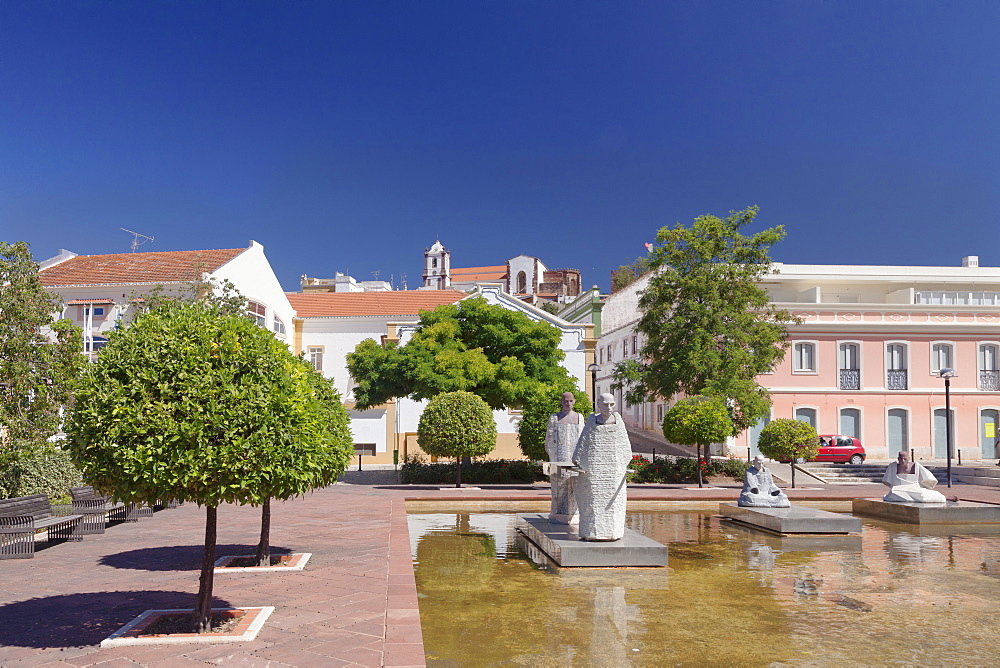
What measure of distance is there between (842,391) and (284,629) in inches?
1341

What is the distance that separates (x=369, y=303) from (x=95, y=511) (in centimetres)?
3123

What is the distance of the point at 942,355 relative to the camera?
36.6 m

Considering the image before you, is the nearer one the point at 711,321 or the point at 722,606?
the point at 722,606

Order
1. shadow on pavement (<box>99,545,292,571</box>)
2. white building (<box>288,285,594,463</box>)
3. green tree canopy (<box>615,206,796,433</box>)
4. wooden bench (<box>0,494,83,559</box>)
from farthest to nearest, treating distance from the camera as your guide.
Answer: white building (<box>288,285,594,463</box>) → green tree canopy (<box>615,206,796,433</box>) → wooden bench (<box>0,494,83,559</box>) → shadow on pavement (<box>99,545,292,571</box>)

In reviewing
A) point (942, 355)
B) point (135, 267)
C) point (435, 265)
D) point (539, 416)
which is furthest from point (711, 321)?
point (435, 265)

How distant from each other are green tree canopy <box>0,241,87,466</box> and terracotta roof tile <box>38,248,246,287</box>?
17.2m

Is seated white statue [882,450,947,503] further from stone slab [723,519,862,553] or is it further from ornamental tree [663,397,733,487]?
ornamental tree [663,397,733,487]

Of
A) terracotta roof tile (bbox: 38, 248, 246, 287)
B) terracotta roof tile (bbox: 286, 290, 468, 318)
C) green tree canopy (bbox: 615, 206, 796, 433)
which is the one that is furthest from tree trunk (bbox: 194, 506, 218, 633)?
terracotta roof tile (bbox: 286, 290, 468, 318)

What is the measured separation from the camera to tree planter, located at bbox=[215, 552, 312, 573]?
32.1ft

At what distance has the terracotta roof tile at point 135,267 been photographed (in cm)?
3500

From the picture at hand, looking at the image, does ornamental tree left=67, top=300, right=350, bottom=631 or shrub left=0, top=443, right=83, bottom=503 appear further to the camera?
shrub left=0, top=443, right=83, bottom=503

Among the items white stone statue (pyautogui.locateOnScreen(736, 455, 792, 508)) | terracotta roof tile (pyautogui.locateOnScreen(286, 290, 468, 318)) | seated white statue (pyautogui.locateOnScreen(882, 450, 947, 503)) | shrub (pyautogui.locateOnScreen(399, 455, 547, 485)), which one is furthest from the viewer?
terracotta roof tile (pyautogui.locateOnScreen(286, 290, 468, 318))

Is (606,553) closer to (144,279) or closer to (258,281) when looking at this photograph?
(144,279)

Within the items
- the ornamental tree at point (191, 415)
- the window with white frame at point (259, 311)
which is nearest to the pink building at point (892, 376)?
the window with white frame at point (259, 311)
